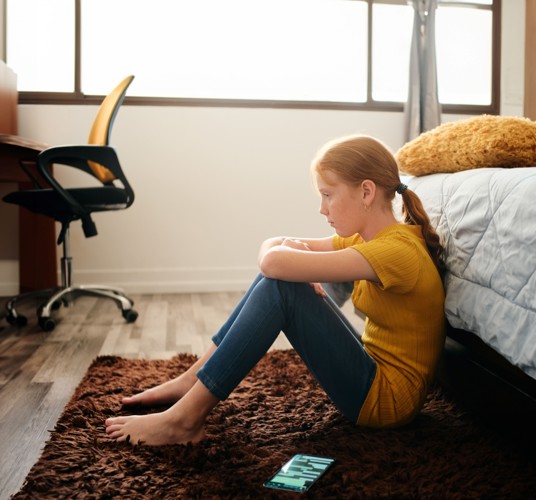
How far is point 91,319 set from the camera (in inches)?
110

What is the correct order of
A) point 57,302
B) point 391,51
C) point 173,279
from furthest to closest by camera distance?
point 391,51, point 173,279, point 57,302

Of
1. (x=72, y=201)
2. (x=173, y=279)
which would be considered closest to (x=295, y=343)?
(x=72, y=201)

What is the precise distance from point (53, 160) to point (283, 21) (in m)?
1.82

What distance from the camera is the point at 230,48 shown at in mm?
3781

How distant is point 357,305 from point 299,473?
0.40 m

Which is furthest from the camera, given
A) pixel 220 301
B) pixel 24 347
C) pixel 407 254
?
pixel 220 301

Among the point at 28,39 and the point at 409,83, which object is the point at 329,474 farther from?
the point at 28,39

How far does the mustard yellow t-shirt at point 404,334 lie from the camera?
1294 millimetres

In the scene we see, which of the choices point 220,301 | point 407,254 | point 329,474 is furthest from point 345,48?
point 329,474

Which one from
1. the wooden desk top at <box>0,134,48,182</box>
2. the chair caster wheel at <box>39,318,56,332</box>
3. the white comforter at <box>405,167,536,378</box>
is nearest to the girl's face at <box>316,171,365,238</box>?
the white comforter at <box>405,167,536,378</box>

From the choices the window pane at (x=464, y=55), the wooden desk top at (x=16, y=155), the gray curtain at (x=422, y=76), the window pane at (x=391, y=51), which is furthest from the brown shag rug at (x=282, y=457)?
the window pane at (x=464, y=55)

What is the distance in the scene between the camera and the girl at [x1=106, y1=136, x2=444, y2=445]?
124 centimetres

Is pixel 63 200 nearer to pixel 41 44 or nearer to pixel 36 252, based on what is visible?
pixel 36 252

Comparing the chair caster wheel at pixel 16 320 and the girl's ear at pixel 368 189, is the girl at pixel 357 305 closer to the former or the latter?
the girl's ear at pixel 368 189
